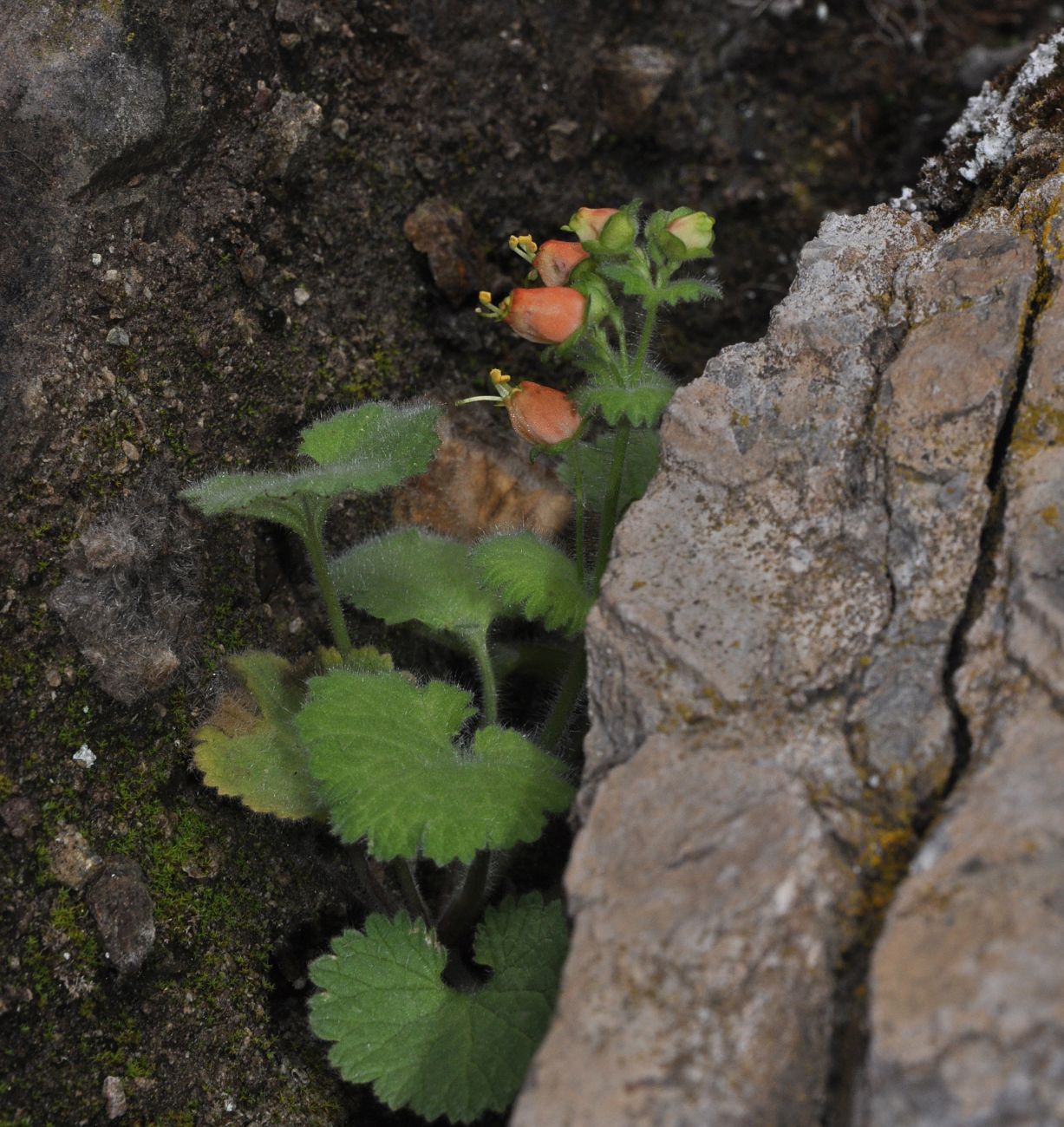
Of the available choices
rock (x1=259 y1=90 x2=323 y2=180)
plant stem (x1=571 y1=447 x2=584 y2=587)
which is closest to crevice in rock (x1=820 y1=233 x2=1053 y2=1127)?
plant stem (x1=571 y1=447 x2=584 y2=587)

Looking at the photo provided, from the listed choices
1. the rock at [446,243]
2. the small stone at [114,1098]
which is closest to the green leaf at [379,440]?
the rock at [446,243]

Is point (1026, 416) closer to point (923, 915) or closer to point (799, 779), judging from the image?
point (799, 779)

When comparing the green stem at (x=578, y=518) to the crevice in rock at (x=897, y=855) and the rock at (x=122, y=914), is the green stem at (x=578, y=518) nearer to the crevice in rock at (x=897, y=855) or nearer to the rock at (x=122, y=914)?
the crevice in rock at (x=897, y=855)

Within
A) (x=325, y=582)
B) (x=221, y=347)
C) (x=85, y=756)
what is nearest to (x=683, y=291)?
(x=325, y=582)

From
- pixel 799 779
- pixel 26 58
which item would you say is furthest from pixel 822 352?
pixel 26 58

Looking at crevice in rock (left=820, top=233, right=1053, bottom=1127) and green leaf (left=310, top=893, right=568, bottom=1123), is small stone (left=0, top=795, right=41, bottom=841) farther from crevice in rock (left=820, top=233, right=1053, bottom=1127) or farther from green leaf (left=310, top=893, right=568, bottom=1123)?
crevice in rock (left=820, top=233, right=1053, bottom=1127)
